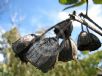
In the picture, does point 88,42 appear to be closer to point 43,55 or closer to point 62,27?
point 62,27

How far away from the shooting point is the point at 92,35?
2.17 m

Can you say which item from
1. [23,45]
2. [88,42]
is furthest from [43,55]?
[88,42]

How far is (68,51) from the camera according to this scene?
2143 mm

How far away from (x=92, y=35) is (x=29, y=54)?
1.36 feet

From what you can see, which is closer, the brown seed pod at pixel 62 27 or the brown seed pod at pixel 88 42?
the brown seed pod at pixel 62 27

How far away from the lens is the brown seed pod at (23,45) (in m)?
2.03

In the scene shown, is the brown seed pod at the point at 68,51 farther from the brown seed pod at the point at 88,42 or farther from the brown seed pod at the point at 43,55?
the brown seed pod at the point at 43,55

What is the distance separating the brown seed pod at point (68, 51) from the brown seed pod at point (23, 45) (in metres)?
0.18

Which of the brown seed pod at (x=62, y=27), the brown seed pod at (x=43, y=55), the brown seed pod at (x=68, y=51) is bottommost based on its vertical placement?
the brown seed pod at (x=68, y=51)

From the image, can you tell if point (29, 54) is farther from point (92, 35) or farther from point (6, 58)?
point (6, 58)

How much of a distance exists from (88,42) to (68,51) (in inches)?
4.8

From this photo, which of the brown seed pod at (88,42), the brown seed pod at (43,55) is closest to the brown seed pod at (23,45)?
the brown seed pod at (43,55)

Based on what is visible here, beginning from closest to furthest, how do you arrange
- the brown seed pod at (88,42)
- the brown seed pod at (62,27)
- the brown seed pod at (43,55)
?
1. the brown seed pod at (43,55)
2. the brown seed pod at (62,27)
3. the brown seed pod at (88,42)

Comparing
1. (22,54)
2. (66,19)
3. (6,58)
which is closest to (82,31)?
(66,19)
